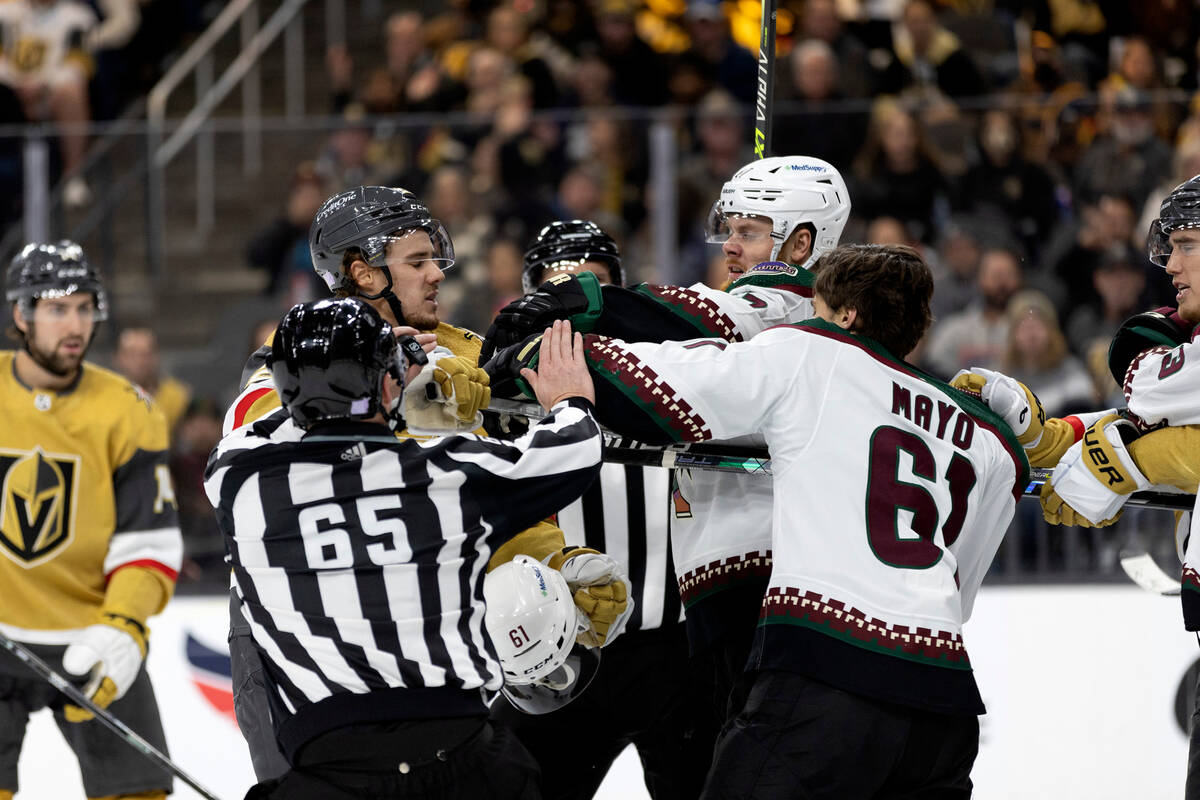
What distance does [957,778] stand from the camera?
2.83 m

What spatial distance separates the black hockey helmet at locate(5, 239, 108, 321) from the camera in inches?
180

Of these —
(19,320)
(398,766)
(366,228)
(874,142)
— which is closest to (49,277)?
(19,320)

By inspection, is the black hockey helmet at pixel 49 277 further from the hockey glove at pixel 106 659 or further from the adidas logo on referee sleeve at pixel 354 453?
the adidas logo on referee sleeve at pixel 354 453

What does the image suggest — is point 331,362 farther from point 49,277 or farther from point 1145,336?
point 49,277

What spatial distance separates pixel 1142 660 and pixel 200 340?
13.0 feet

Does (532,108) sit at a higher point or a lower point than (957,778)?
higher

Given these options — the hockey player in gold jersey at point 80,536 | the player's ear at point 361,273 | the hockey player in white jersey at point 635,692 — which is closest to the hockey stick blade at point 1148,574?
the hockey player in white jersey at point 635,692

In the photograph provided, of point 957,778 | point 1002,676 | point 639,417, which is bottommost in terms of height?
point 1002,676

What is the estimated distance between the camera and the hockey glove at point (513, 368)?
292 centimetres

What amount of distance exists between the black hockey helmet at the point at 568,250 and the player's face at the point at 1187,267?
1447mm

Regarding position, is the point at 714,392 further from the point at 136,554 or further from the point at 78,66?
the point at 78,66

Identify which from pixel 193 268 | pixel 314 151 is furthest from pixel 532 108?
pixel 193 268

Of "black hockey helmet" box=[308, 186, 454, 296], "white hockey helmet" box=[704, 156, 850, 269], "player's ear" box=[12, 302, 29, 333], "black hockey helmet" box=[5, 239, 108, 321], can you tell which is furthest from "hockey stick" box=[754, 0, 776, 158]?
"player's ear" box=[12, 302, 29, 333]

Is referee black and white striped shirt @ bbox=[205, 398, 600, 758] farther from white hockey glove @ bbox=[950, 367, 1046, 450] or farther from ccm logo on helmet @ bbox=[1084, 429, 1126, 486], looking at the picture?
ccm logo on helmet @ bbox=[1084, 429, 1126, 486]
